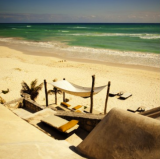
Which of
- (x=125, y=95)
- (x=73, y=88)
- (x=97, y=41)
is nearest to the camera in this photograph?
(x=73, y=88)

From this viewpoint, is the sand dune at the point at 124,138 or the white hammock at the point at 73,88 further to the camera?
the white hammock at the point at 73,88

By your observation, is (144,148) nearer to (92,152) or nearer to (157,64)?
(92,152)

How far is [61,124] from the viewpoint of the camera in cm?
503

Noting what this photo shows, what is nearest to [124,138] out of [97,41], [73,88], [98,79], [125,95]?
[73,88]

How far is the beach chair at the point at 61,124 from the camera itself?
477 cm

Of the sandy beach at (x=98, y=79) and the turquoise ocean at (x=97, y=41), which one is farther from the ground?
the turquoise ocean at (x=97, y=41)

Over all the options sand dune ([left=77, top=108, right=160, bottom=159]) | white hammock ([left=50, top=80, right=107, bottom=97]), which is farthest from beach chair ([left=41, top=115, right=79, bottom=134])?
white hammock ([left=50, top=80, right=107, bottom=97])

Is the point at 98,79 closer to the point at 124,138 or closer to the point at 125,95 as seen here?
the point at 125,95

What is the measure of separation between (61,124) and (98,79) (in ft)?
26.4

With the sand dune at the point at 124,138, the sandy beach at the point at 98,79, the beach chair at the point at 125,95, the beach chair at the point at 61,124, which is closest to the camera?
the sand dune at the point at 124,138

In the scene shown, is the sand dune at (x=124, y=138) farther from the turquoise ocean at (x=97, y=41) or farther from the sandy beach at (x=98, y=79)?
the turquoise ocean at (x=97, y=41)

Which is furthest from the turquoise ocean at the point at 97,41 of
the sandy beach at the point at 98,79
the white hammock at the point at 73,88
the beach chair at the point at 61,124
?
the beach chair at the point at 61,124

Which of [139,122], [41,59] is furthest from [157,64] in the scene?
[139,122]

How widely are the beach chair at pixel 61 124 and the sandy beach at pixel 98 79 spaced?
11.8 feet
